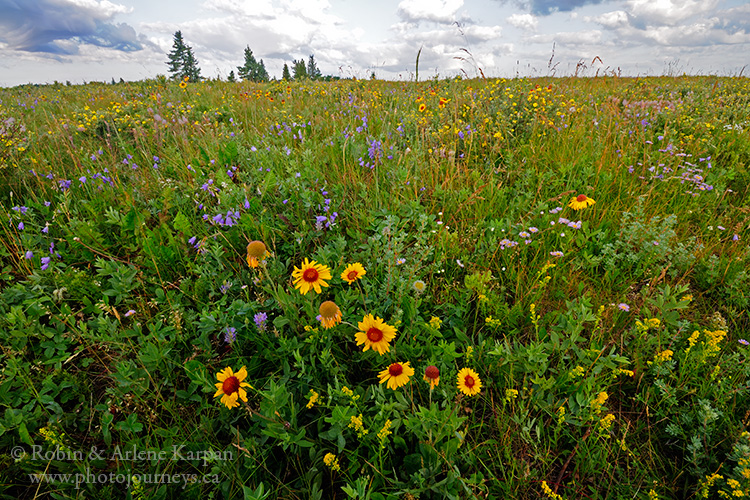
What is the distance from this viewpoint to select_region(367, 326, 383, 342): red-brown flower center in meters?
1.42

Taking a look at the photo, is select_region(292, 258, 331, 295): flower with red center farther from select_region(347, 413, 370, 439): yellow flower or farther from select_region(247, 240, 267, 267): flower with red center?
select_region(347, 413, 370, 439): yellow flower

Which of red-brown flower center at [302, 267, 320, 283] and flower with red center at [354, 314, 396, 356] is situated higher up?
red-brown flower center at [302, 267, 320, 283]

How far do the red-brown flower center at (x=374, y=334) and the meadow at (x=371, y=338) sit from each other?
1.1 inches

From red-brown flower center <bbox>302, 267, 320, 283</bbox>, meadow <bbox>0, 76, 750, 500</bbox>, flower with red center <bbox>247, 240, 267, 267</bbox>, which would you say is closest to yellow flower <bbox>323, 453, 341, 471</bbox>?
meadow <bbox>0, 76, 750, 500</bbox>

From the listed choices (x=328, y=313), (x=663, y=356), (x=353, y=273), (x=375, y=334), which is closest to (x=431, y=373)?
(x=375, y=334)

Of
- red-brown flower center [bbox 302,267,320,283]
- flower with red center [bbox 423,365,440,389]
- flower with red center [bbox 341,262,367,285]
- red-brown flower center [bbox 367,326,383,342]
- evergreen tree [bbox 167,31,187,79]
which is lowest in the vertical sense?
flower with red center [bbox 423,365,440,389]

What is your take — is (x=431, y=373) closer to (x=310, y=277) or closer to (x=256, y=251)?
(x=310, y=277)

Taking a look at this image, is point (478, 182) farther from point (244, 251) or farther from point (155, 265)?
point (155, 265)

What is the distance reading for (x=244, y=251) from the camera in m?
2.37

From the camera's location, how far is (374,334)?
56.0 inches

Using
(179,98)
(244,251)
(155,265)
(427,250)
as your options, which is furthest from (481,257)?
(179,98)

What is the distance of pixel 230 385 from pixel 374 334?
0.60m

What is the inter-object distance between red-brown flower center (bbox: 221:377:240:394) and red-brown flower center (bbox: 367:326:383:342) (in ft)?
1.82

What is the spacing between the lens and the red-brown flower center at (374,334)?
4.66 ft
